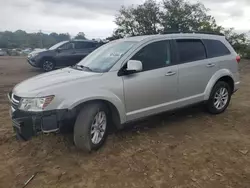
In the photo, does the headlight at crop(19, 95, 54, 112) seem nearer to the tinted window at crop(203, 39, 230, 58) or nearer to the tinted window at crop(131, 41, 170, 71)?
the tinted window at crop(131, 41, 170, 71)

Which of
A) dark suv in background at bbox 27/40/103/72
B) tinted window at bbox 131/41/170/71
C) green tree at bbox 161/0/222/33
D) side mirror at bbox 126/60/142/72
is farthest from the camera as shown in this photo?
green tree at bbox 161/0/222/33

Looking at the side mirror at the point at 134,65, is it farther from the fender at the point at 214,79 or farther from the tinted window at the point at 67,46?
the tinted window at the point at 67,46

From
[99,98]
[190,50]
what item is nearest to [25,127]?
[99,98]

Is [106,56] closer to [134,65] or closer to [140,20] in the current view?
[134,65]

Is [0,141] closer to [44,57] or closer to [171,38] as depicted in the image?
[171,38]

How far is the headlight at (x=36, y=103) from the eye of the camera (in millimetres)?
3740

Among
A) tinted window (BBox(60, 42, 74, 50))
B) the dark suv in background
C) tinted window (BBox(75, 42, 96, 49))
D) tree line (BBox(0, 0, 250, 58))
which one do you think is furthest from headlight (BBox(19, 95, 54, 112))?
tree line (BBox(0, 0, 250, 58))

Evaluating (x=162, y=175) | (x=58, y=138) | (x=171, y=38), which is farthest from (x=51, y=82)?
(x=171, y=38)

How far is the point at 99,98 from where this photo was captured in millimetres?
4074

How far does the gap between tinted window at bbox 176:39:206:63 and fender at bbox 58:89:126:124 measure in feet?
5.28

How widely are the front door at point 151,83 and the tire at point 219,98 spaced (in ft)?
3.84

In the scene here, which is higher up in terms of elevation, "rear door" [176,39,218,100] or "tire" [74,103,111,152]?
"rear door" [176,39,218,100]

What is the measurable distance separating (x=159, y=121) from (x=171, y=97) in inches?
29.7

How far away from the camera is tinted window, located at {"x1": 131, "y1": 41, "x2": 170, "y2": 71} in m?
4.69
